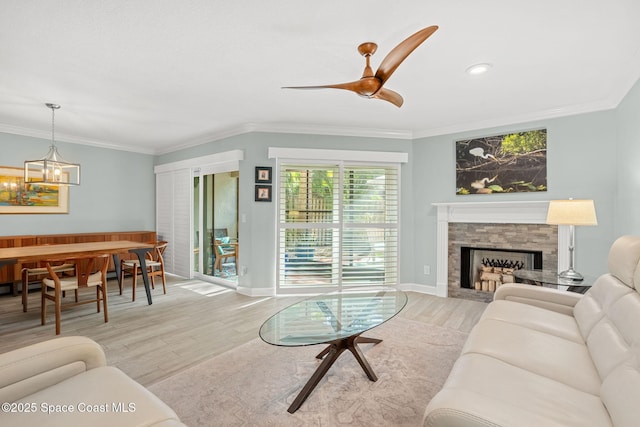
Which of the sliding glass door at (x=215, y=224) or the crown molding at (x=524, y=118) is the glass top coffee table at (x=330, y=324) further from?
the sliding glass door at (x=215, y=224)

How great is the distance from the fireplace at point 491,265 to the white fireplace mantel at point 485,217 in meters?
0.24

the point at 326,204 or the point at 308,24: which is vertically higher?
the point at 308,24

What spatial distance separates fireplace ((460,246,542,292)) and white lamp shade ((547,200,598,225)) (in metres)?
0.98

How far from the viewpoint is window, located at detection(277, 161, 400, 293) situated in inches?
176

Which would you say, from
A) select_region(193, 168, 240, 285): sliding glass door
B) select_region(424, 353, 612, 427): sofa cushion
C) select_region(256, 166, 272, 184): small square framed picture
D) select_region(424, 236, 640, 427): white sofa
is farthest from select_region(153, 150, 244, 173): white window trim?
select_region(424, 353, 612, 427): sofa cushion

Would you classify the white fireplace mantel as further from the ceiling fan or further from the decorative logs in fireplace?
the ceiling fan

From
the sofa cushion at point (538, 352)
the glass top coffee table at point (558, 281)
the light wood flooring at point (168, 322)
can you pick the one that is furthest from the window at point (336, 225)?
the sofa cushion at point (538, 352)

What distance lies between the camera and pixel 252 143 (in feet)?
14.6

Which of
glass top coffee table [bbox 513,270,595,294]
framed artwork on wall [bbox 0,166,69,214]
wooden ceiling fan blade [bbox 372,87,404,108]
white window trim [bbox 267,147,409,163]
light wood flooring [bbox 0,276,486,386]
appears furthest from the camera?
framed artwork on wall [bbox 0,166,69,214]

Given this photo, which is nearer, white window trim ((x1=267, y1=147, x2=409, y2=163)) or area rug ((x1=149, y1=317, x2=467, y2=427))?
area rug ((x1=149, y1=317, x2=467, y2=427))

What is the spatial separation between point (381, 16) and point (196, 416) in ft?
8.68

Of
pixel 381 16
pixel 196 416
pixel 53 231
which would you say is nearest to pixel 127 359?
pixel 196 416

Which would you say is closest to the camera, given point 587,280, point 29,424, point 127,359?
point 29,424

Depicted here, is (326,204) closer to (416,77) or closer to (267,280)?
(267,280)
